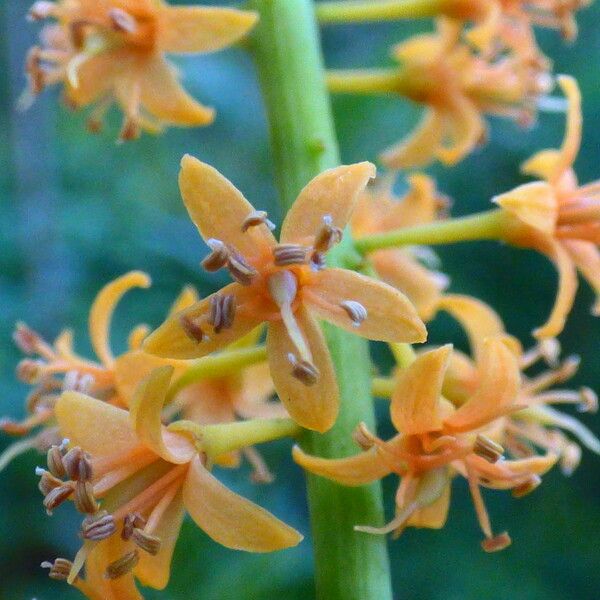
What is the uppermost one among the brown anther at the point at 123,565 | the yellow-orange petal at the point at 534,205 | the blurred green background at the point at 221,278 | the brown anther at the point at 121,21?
the brown anther at the point at 121,21

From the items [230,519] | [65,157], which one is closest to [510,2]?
[230,519]

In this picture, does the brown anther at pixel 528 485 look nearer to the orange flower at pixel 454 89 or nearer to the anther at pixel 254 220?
the anther at pixel 254 220

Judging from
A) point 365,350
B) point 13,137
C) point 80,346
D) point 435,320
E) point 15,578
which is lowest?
point 15,578

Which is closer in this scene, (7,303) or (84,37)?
(84,37)

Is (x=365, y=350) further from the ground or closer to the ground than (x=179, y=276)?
further from the ground

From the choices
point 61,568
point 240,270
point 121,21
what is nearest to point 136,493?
point 61,568

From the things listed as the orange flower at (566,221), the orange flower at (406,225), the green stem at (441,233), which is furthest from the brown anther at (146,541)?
the orange flower at (406,225)

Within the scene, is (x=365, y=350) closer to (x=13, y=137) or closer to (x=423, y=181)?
(x=423, y=181)
